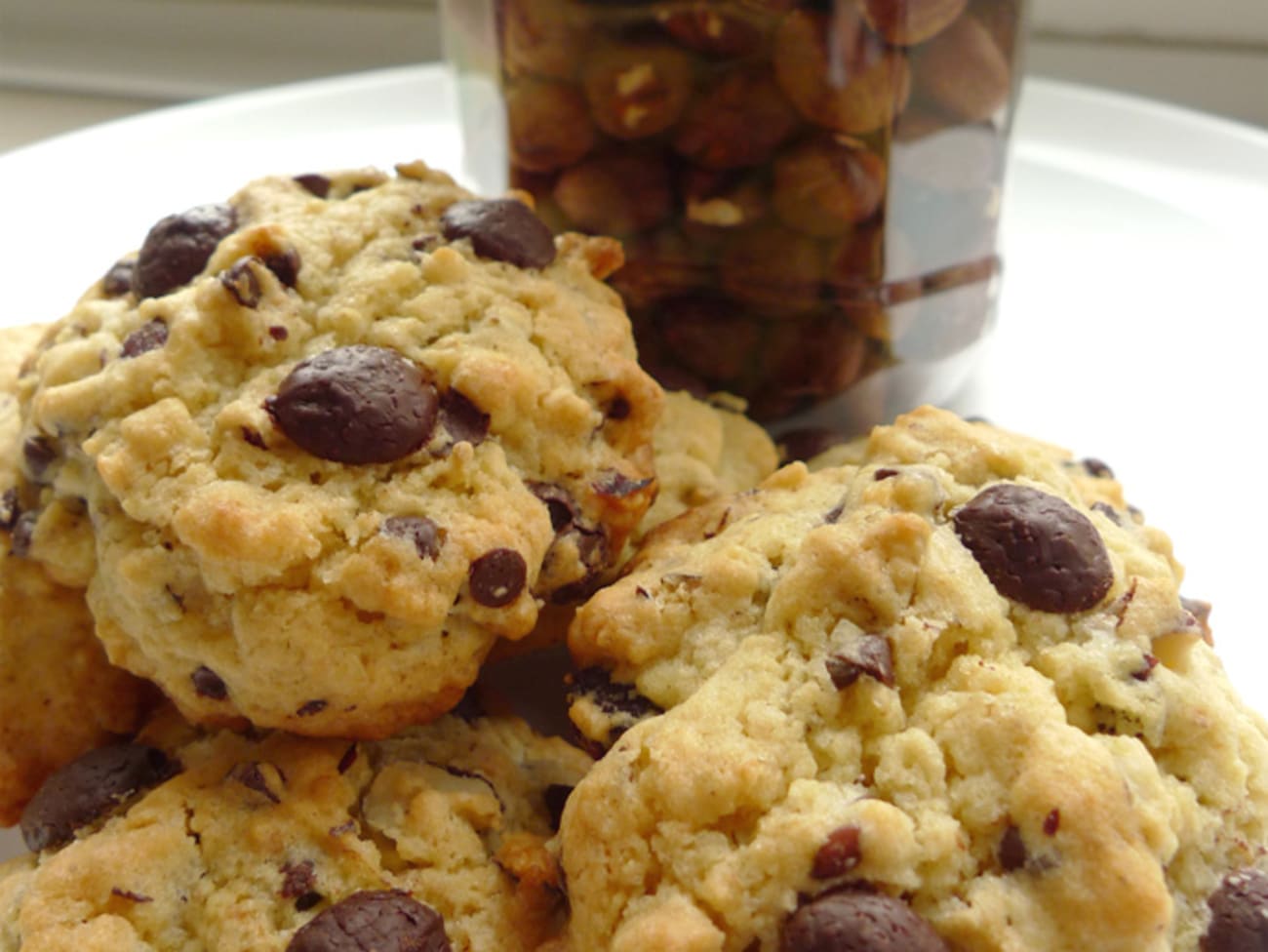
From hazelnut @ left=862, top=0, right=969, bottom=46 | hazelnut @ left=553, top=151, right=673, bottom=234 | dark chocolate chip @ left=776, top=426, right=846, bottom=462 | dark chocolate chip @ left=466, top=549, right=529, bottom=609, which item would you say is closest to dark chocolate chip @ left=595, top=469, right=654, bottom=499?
dark chocolate chip @ left=466, top=549, right=529, bottom=609

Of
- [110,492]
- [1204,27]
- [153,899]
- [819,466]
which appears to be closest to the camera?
[153,899]

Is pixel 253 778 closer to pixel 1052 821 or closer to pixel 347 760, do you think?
pixel 347 760

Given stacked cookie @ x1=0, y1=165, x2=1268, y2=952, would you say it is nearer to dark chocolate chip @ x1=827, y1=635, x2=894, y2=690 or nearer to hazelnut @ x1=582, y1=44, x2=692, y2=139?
dark chocolate chip @ x1=827, y1=635, x2=894, y2=690

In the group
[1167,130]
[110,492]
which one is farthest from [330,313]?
[1167,130]

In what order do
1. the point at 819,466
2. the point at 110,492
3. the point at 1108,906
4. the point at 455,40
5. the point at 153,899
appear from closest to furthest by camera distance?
the point at 1108,906, the point at 153,899, the point at 110,492, the point at 819,466, the point at 455,40

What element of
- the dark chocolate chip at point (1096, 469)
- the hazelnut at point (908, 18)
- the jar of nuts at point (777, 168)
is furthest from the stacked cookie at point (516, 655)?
the hazelnut at point (908, 18)

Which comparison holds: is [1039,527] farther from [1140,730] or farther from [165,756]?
[165,756]

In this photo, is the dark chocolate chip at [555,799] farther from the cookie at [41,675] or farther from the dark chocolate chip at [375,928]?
the cookie at [41,675]
